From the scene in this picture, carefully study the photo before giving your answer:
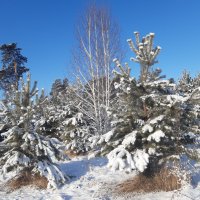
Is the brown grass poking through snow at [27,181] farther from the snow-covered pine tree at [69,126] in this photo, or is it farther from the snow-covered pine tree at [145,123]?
the snow-covered pine tree at [69,126]

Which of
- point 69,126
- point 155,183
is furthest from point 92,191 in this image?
point 69,126

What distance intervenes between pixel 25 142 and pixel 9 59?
2649cm

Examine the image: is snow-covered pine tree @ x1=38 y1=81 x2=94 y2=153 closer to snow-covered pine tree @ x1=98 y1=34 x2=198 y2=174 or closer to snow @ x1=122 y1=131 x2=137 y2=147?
snow-covered pine tree @ x1=98 y1=34 x2=198 y2=174

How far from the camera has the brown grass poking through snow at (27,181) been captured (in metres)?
8.45

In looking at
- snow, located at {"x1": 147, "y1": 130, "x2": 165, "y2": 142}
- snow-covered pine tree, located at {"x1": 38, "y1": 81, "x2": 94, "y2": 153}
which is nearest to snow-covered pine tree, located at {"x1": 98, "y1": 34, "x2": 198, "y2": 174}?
snow, located at {"x1": 147, "y1": 130, "x2": 165, "y2": 142}

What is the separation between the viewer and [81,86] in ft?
59.1

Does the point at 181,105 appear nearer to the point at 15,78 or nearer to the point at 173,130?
the point at 173,130

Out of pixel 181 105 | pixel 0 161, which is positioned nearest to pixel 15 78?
pixel 0 161

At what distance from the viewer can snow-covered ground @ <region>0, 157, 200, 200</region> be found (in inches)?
268

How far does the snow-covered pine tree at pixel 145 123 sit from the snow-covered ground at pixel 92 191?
32.4 inches

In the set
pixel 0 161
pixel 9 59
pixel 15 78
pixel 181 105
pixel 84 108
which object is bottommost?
pixel 0 161

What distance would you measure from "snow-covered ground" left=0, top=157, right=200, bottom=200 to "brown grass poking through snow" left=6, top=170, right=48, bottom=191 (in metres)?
0.23

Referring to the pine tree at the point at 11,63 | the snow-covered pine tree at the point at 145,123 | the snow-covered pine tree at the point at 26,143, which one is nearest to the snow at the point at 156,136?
the snow-covered pine tree at the point at 145,123

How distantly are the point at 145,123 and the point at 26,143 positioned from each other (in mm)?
3474
